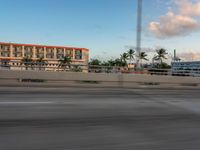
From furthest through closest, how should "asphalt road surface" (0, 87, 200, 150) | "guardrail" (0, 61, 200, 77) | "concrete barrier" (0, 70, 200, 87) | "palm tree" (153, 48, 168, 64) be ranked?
"palm tree" (153, 48, 168, 64), "guardrail" (0, 61, 200, 77), "concrete barrier" (0, 70, 200, 87), "asphalt road surface" (0, 87, 200, 150)

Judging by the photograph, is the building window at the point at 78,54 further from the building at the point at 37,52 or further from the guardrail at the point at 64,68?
the guardrail at the point at 64,68

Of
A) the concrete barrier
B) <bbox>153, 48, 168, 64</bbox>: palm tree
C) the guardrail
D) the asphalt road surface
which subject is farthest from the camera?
<bbox>153, 48, 168, 64</bbox>: palm tree

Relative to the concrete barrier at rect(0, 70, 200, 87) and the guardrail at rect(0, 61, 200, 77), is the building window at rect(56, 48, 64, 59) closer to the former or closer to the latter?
the guardrail at rect(0, 61, 200, 77)

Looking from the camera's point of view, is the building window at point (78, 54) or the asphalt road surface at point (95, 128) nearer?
the asphalt road surface at point (95, 128)

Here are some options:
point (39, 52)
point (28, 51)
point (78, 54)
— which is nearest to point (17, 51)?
point (28, 51)

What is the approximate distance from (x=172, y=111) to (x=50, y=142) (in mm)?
4955

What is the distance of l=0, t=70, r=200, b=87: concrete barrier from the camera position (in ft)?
63.8

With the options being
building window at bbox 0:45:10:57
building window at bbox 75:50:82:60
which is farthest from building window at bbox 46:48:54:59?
building window at bbox 0:45:10:57

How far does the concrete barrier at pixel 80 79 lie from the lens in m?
19.4

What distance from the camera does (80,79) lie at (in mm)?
20891

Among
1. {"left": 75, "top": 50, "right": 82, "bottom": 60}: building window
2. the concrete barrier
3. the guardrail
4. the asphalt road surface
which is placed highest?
{"left": 75, "top": 50, "right": 82, "bottom": 60}: building window

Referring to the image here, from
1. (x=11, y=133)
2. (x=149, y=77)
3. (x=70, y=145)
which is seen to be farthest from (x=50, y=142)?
(x=149, y=77)

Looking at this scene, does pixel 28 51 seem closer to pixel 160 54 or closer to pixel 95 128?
pixel 160 54

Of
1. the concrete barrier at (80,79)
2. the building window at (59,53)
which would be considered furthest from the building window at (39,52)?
the concrete barrier at (80,79)
